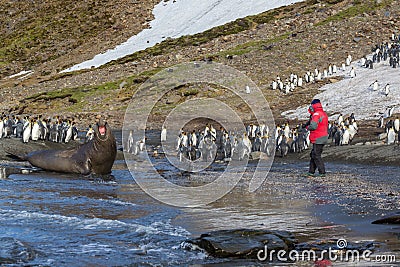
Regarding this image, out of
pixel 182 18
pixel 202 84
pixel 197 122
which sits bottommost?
pixel 197 122

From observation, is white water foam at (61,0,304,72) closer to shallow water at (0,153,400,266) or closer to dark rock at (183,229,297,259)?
→ shallow water at (0,153,400,266)

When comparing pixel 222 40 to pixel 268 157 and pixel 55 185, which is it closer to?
pixel 268 157

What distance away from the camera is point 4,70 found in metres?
64.0

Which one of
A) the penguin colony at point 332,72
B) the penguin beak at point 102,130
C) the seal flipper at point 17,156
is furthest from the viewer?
the penguin colony at point 332,72

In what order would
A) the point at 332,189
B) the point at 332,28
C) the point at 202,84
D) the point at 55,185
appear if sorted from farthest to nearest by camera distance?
the point at 332,28 → the point at 202,84 → the point at 55,185 → the point at 332,189

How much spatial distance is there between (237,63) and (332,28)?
8.25 meters

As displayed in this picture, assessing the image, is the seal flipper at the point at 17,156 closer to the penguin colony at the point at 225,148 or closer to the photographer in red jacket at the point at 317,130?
the penguin colony at the point at 225,148

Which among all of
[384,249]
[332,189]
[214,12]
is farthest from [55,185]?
[214,12]

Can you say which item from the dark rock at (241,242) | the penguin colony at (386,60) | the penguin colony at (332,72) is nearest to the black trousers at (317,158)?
the dark rock at (241,242)

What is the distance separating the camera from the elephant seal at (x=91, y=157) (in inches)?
586

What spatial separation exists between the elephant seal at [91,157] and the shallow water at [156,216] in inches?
37.9

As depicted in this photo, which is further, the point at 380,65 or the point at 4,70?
the point at 4,70

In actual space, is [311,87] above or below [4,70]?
below

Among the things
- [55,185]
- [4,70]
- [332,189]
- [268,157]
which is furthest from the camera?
[4,70]
